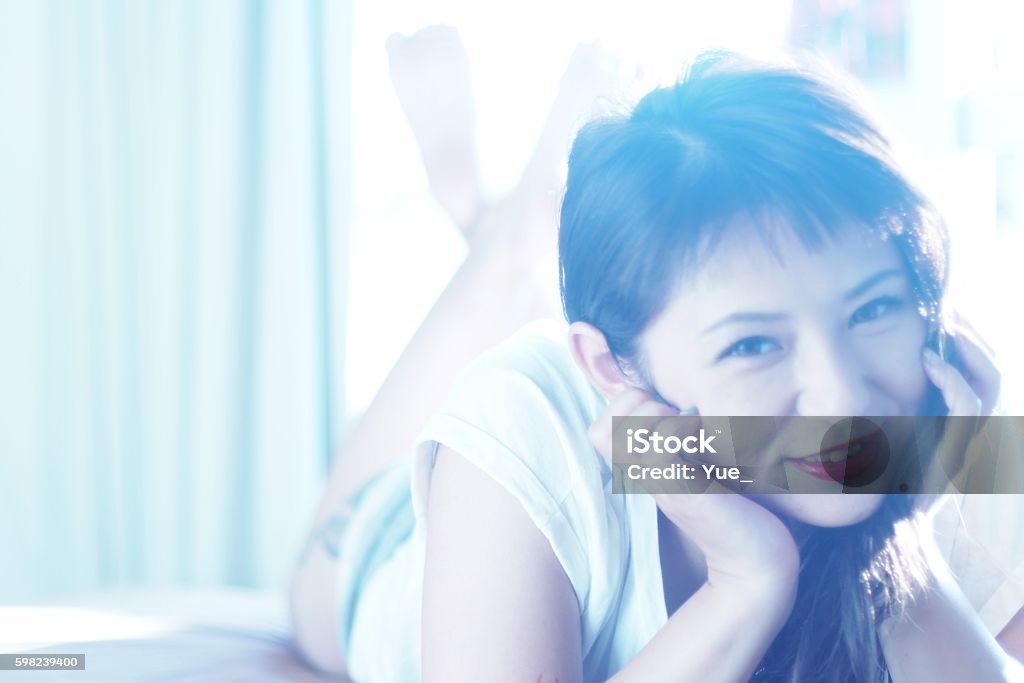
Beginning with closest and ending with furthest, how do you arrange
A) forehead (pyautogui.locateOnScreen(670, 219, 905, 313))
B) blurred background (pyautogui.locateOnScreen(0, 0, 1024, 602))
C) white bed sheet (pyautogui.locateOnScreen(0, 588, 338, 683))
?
forehead (pyautogui.locateOnScreen(670, 219, 905, 313)) → white bed sheet (pyautogui.locateOnScreen(0, 588, 338, 683)) → blurred background (pyautogui.locateOnScreen(0, 0, 1024, 602))

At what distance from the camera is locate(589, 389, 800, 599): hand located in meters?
0.70

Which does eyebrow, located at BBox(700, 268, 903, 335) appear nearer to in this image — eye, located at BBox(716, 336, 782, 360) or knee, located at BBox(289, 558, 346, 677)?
eye, located at BBox(716, 336, 782, 360)

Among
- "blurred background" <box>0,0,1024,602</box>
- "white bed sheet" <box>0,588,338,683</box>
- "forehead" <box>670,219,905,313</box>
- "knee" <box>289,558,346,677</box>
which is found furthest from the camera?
"blurred background" <box>0,0,1024,602</box>

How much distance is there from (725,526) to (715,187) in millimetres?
247

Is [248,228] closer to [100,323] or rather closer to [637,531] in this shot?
[100,323]

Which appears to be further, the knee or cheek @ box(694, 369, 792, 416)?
the knee

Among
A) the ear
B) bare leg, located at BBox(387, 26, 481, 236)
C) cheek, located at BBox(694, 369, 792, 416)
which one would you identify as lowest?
cheek, located at BBox(694, 369, 792, 416)

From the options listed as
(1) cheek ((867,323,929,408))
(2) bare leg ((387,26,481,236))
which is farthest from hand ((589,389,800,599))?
(2) bare leg ((387,26,481,236))

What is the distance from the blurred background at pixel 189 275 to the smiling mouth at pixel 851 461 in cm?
49

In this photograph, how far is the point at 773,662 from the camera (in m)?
0.77

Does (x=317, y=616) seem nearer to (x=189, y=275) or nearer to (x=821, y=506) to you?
(x=189, y=275)

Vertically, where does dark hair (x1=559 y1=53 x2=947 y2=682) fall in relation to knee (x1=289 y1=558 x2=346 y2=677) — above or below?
above

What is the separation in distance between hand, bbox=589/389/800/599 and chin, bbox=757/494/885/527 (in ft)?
0.07

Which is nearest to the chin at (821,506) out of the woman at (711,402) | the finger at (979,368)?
the woman at (711,402)
